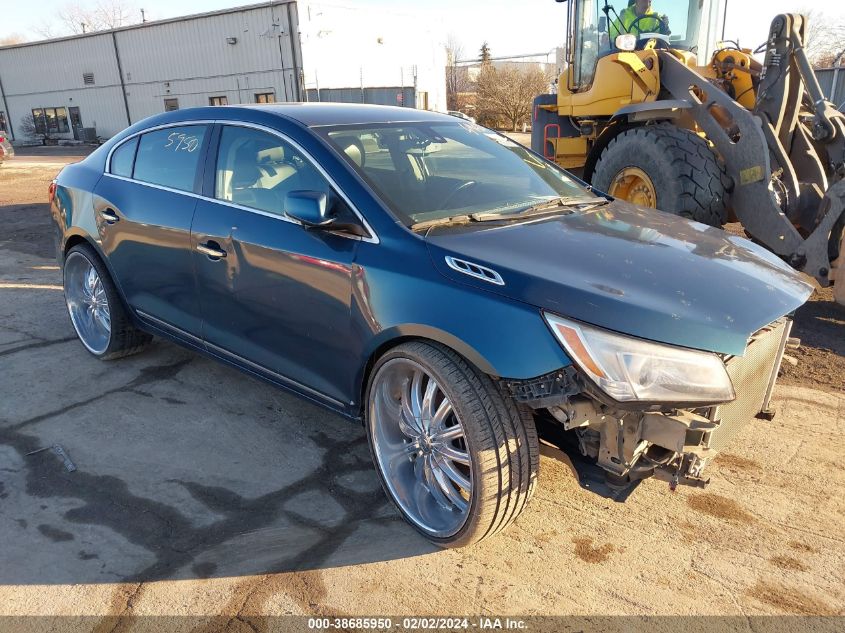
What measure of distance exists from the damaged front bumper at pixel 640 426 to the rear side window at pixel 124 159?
3.16 meters

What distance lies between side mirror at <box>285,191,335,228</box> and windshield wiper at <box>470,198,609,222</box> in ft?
2.16

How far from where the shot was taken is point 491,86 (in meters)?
31.3

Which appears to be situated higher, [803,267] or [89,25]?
[89,25]

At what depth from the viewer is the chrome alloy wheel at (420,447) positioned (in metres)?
2.76

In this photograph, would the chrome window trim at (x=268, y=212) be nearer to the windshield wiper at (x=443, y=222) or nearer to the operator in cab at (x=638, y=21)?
the windshield wiper at (x=443, y=222)

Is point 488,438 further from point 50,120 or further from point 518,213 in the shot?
point 50,120

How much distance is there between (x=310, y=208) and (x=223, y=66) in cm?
2903

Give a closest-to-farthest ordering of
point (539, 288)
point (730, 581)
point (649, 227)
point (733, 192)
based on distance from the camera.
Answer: point (539, 288), point (730, 581), point (649, 227), point (733, 192)

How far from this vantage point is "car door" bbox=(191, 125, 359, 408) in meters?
3.05

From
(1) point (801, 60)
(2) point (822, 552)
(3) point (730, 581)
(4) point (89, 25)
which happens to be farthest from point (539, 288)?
(4) point (89, 25)

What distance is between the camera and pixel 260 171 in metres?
3.49

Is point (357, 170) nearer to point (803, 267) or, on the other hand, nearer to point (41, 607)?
point (41, 607)

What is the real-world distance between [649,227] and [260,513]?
2.27 meters

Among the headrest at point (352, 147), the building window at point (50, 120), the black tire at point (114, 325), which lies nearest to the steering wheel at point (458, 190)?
the headrest at point (352, 147)
